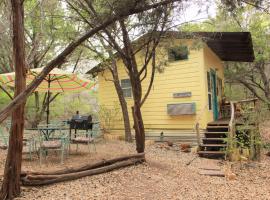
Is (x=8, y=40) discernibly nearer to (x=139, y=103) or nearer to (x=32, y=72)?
(x=32, y=72)

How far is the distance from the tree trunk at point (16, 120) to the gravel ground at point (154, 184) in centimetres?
27

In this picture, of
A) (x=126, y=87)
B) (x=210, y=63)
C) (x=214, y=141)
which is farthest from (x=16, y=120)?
(x=210, y=63)

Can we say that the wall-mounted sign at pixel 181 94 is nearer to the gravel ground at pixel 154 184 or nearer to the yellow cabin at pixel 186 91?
the yellow cabin at pixel 186 91

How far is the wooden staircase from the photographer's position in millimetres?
8234

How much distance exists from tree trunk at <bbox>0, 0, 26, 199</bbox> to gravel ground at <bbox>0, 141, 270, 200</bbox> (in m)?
0.27

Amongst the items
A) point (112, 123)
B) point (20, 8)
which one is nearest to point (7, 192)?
point (20, 8)

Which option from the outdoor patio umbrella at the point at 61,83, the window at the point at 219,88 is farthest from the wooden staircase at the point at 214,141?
the outdoor patio umbrella at the point at 61,83

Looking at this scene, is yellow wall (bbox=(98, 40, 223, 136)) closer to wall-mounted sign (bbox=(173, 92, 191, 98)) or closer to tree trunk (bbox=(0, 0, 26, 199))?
wall-mounted sign (bbox=(173, 92, 191, 98))

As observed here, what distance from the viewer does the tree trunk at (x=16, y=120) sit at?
371 cm

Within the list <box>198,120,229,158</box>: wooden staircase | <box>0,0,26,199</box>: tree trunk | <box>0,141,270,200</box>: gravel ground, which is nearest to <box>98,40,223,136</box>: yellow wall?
<box>198,120,229,158</box>: wooden staircase

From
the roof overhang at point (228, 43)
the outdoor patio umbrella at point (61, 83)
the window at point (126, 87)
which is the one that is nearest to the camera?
the outdoor patio umbrella at point (61, 83)

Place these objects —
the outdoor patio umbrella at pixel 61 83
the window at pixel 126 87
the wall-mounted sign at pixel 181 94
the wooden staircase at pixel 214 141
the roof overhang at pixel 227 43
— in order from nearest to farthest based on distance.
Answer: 1. the roof overhang at pixel 227 43
2. the outdoor patio umbrella at pixel 61 83
3. the wooden staircase at pixel 214 141
4. the wall-mounted sign at pixel 181 94
5. the window at pixel 126 87

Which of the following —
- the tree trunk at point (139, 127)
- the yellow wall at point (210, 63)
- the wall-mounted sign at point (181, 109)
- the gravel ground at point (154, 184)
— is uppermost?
the yellow wall at point (210, 63)

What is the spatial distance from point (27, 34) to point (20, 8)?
9.13 meters
